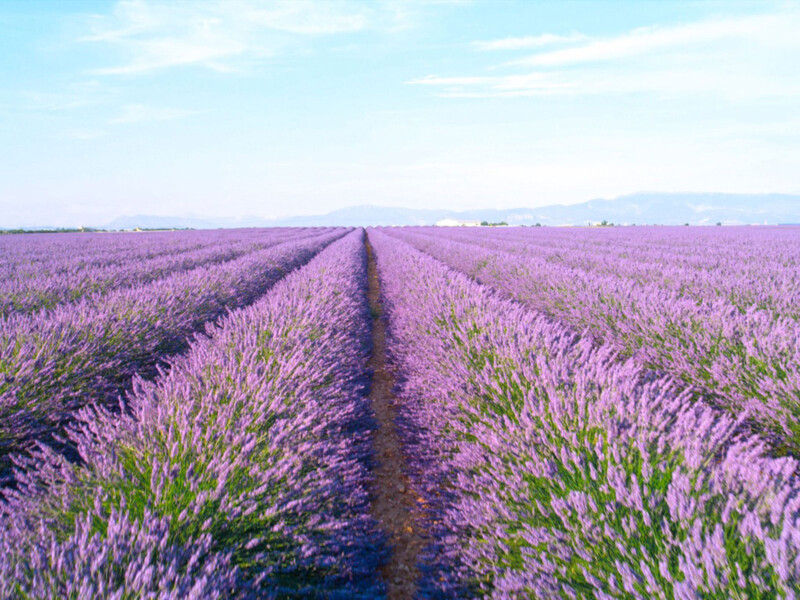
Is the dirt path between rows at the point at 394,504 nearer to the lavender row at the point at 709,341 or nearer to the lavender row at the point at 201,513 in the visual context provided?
the lavender row at the point at 201,513

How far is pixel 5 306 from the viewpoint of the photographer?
5191 millimetres

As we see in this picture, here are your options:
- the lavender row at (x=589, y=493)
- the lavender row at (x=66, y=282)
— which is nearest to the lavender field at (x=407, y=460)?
the lavender row at (x=589, y=493)

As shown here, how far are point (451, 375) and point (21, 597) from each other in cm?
238

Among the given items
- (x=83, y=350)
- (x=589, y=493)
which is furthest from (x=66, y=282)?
(x=589, y=493)

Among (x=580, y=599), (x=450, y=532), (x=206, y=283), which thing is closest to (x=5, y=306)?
(x=206, y=283)

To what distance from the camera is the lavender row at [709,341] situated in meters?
2.79

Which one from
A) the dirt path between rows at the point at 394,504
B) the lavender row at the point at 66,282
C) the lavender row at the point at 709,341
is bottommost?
the dirt path between rows at the point at 394,504

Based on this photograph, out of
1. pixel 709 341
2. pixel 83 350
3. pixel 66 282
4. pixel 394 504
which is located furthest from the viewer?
pixel 66 282

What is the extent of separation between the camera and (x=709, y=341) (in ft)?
11.6

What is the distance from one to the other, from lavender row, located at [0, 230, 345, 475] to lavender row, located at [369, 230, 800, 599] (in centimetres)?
233

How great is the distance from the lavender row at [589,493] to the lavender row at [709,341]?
3.00 feet

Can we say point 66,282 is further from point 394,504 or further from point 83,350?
point 394,504

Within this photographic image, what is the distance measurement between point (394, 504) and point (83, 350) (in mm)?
2557

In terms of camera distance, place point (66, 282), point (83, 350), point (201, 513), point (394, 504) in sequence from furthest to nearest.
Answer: point (66, 282) < point (83, 350) < point (394, 504) < point (201, 513)
